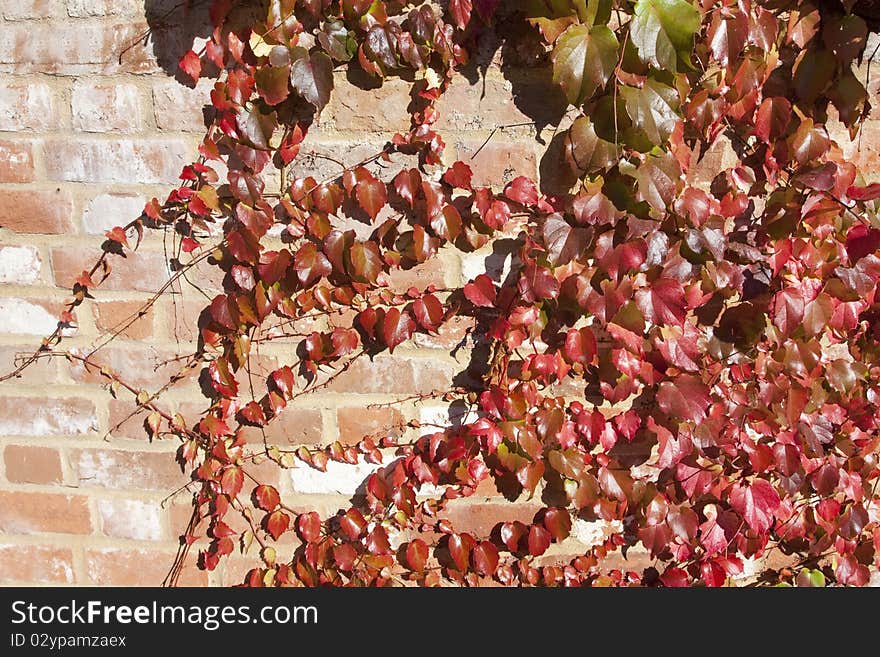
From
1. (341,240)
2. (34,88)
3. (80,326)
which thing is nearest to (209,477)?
(80,326)

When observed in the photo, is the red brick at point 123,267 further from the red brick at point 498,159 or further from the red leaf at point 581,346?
the red leaf at point 581,346

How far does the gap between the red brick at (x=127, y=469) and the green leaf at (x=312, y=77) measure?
0.79m

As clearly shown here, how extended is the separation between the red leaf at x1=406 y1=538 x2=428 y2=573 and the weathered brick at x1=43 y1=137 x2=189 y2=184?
89 centimetres

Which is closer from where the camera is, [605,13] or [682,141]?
[605,13]

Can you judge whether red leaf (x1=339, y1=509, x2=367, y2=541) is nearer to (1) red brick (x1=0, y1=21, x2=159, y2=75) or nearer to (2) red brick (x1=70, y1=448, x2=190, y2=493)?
(2) red brick (x1=70, y1=448, x2=190, y2=493)

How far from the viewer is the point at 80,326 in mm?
1469

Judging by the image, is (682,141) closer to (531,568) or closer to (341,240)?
(341,240)

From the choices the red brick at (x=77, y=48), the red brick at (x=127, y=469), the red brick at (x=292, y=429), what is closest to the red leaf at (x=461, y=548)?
the red brick at (x=292, y=429)

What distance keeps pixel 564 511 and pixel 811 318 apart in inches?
23.9

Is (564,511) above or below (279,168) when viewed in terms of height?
below

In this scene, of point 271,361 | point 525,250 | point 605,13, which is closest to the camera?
point 605,13

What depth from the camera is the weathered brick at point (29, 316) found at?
4.79ft

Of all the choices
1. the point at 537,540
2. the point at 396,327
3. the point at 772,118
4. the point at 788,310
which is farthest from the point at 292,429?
the point at 772,118

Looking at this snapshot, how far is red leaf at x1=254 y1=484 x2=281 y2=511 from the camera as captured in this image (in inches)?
58.9
